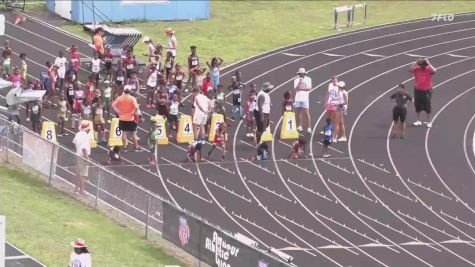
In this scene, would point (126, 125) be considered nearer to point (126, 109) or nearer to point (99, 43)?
point (126, 109)

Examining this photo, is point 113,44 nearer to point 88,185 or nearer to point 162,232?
point 88,185

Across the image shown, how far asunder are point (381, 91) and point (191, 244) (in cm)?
1748

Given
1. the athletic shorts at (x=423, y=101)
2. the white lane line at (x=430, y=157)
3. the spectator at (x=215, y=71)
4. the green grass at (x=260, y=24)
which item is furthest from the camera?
the green grass at (x=260, y=24)

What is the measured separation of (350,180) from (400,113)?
4.15 m

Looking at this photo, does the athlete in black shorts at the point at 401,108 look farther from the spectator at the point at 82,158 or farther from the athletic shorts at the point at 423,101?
the spectator at the point at 82,158

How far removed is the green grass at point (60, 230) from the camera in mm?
26828

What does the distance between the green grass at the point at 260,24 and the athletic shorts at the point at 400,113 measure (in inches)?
359

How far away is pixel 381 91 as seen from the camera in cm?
4316

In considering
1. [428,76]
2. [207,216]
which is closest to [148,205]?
[207,216]

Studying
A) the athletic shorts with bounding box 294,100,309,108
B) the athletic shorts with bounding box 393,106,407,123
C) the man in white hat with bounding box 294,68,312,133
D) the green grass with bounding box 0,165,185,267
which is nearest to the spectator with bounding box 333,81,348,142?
the man in white hat with bounding box 294,68,312,133

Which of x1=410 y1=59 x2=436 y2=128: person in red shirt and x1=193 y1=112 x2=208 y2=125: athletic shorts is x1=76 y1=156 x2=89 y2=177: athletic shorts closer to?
x1=193 y1=112 x2=208 y2=125: athletic shorts

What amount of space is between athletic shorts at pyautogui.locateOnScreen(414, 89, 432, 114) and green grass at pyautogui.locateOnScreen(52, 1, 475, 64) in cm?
821

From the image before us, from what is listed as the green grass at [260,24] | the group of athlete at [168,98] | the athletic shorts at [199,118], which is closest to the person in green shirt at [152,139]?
the group of athlete at [168,98]

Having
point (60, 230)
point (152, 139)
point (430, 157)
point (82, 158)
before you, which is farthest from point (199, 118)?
point (60, 230)
